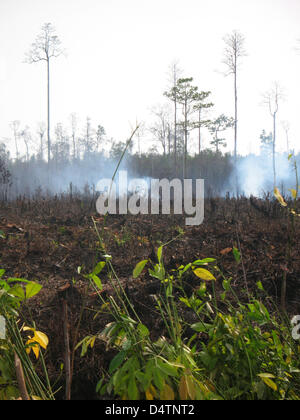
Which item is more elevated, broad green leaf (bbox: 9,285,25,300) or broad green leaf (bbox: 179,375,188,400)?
broad green leaf (bbox: 9,285,25,300)

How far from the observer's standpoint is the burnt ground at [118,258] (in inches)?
76.3

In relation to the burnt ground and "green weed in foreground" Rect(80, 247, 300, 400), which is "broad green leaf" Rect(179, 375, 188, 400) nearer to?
"green weed in foreground" Rect(80, 247, 300, 400)

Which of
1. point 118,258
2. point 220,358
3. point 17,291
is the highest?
point 17,291

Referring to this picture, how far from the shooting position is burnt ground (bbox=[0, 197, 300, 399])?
1.94 metres

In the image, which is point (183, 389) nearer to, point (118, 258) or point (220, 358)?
point (220, 358)

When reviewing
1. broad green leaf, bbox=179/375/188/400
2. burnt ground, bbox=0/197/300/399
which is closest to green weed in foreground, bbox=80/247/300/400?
broad green leaf, bbox=179/375/188/400

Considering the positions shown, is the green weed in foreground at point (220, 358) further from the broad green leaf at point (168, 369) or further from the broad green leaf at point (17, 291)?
the broad green leaf at point (17, 291)

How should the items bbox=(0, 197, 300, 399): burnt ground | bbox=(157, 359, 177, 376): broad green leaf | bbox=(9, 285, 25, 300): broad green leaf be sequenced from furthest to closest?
bbox=(0, 197, 300, 399): burnt ground < bbox=(9, 285, 25, 300): broad green leaf < bbox=(157, 359, 177, 376): broad green leaf

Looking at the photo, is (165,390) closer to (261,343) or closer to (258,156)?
(261,343)

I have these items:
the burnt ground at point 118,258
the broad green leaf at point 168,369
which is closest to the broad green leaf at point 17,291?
the burnt ground at point 118,258

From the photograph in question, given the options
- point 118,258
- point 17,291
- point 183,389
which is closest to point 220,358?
point 183,389

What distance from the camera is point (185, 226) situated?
6.14 meters

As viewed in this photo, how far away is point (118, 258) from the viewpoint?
14.0 ft
